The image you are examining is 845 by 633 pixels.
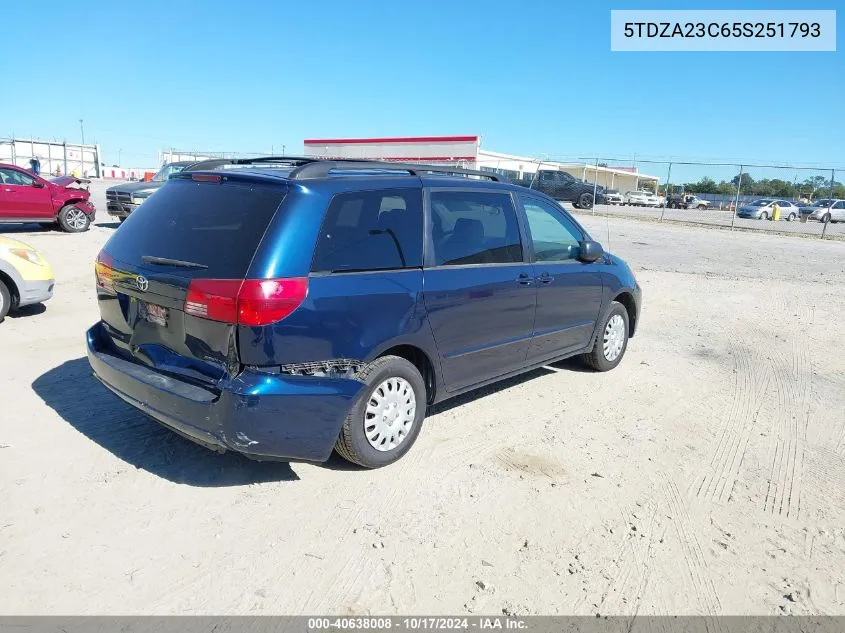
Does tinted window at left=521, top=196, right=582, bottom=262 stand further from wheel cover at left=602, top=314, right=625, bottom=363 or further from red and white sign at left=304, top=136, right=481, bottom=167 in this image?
red and white sign at left=304, top=136, right=481, bottom=167

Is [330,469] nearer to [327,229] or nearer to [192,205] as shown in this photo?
[327,229]

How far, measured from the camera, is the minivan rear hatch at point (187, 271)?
129 inches

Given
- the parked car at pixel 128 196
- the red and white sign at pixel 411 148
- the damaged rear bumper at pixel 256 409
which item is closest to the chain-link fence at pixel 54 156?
the red and white sign at pixel 411 148

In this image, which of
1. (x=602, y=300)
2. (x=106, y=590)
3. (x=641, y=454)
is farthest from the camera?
(x=602, y=300)

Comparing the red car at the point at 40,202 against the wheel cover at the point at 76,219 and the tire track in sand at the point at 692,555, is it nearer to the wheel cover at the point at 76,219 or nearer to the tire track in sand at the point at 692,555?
the wheel cover at the point at 76,219

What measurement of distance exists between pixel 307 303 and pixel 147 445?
1.61 metres

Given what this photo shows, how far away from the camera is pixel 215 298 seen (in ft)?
10.7

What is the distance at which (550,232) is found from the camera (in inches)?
206

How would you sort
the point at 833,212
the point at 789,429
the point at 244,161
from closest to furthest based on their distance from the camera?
the point at 244,161, the point at 789,429, the point at 833,212

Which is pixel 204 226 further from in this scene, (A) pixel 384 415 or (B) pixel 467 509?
(B) pixel 467 509

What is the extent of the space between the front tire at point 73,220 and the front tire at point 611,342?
45.0 ft

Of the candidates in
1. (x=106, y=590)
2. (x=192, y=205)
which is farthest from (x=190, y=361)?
(x=106, y=590)

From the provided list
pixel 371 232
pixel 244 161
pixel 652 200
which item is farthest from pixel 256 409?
pixel 652 200

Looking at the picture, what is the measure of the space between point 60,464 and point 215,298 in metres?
1.54
